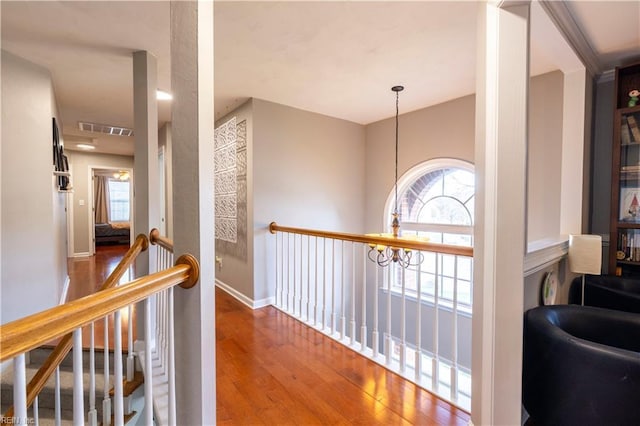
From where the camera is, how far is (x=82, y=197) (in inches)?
264

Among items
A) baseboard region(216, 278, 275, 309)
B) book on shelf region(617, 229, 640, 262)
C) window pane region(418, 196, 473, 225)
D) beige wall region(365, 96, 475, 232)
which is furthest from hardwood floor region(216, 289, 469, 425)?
beige wall region(365, 96, 475, 232)

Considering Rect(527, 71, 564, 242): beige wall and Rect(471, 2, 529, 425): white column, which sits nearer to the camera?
Rect(471, 2, 529, 425): white column

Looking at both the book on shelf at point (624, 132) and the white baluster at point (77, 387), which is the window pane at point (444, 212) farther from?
the white baluster at point (77, 387)

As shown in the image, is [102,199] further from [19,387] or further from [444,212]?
[19,387]

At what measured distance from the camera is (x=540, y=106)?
2848mm

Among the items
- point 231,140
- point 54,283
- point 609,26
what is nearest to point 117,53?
point 231,140

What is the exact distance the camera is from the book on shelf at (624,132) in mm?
2355

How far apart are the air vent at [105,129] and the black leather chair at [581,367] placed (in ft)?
18.9

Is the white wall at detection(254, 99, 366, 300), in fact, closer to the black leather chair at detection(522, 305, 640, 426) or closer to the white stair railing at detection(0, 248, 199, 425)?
the white stair railing at detection(0, 248, 199, 425)

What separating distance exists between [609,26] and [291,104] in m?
2.88

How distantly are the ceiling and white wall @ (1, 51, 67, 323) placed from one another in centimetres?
25

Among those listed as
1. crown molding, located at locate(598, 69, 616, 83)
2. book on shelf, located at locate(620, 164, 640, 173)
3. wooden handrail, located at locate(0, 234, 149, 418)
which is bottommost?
wooden handrail, located at locate(0, 234, 149, 418)

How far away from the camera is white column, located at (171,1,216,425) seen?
117cm

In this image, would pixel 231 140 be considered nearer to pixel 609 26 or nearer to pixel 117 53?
pixel 117 53
